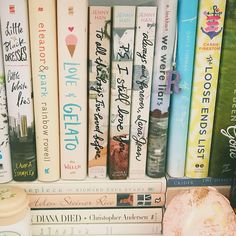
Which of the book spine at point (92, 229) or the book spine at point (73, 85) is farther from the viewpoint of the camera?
the book spine at point (92, 229)

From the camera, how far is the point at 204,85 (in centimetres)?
56

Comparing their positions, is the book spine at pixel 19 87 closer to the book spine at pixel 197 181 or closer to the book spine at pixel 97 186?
the book spine at pixel 97 186

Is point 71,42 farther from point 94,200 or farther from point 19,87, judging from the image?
point 94,200

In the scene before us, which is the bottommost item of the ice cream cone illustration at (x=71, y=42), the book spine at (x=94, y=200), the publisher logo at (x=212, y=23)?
the book spine at (x=94, y=200)

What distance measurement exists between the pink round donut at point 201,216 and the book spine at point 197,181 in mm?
47

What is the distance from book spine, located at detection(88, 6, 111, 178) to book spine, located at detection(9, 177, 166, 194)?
16mm

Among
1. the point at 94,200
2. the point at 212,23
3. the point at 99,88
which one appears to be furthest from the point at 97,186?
the point at 212,23

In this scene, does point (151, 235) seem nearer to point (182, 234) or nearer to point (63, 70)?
point (182, 234)

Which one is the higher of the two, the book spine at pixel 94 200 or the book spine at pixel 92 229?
the book spine at pixel 94 200

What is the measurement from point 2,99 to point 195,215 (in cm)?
30

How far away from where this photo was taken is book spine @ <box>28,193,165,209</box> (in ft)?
1.99

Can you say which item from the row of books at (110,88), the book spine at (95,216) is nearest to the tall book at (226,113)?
the row of books at (110,88)

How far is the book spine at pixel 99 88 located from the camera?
523 mm

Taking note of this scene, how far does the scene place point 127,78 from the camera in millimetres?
552
